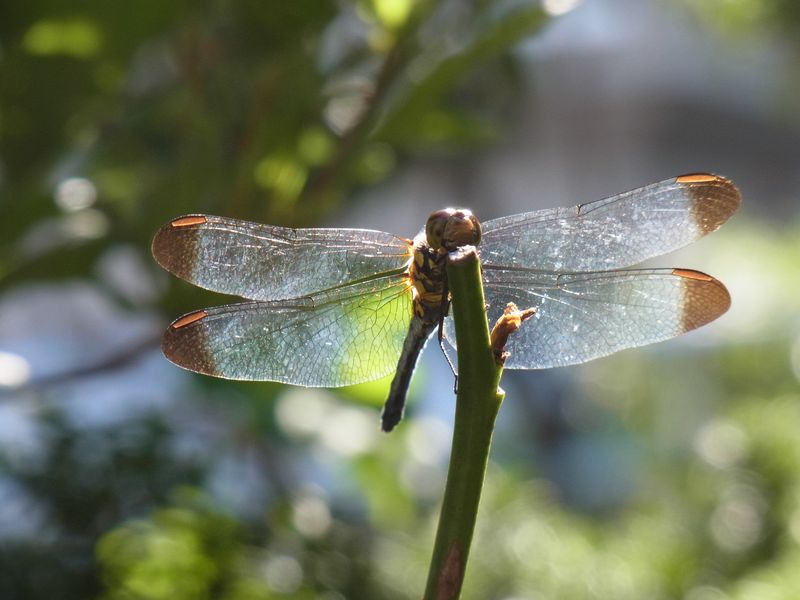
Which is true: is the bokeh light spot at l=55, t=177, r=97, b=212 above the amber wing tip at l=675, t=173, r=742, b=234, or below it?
above

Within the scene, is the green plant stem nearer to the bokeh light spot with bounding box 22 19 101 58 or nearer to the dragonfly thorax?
the dragonfly thorax

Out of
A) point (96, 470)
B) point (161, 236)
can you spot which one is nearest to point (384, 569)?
point (96, 470)

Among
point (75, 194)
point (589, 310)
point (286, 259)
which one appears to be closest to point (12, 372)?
point (75, 194)

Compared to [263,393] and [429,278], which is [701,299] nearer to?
[429,278]

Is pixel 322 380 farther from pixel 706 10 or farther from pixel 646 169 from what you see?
pixel 646 169

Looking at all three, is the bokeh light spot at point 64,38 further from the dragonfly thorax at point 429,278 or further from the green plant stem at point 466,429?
the green plant stem at point 466,429

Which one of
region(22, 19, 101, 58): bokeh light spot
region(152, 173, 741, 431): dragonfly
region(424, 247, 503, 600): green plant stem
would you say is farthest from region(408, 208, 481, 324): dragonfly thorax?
region(22, 19, 101, 58): bokeh light spot

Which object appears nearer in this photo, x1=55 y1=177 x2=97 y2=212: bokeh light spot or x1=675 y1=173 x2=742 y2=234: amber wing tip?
x1=675 y1=173 x2=742 y2=234: amber wing tip
